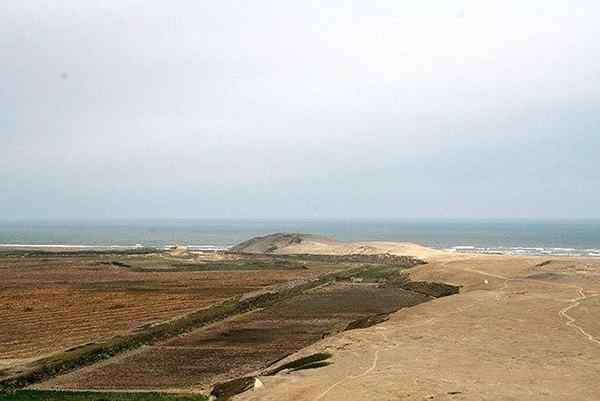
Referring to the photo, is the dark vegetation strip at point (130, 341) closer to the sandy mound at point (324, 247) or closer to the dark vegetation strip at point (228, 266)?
the dark vegetation strip at point (228, 266)

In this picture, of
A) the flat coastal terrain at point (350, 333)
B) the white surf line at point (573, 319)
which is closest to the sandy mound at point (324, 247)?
the flat coastal terrain at point (350, 333)

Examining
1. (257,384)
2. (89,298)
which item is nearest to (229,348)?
(257,384)

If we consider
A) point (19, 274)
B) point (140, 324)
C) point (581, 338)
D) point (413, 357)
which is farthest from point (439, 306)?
point (19, 274)

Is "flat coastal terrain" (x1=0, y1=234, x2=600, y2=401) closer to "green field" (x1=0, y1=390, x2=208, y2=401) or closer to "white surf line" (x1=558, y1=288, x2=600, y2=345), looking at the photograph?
"white surf line" (x1=558, y1=288, x2=600, y2=345)

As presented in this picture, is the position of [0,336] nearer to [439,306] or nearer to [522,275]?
[439,306]

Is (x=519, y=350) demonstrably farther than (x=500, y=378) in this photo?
Yes

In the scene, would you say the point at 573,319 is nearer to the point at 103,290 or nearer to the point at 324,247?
the point at 103,290
